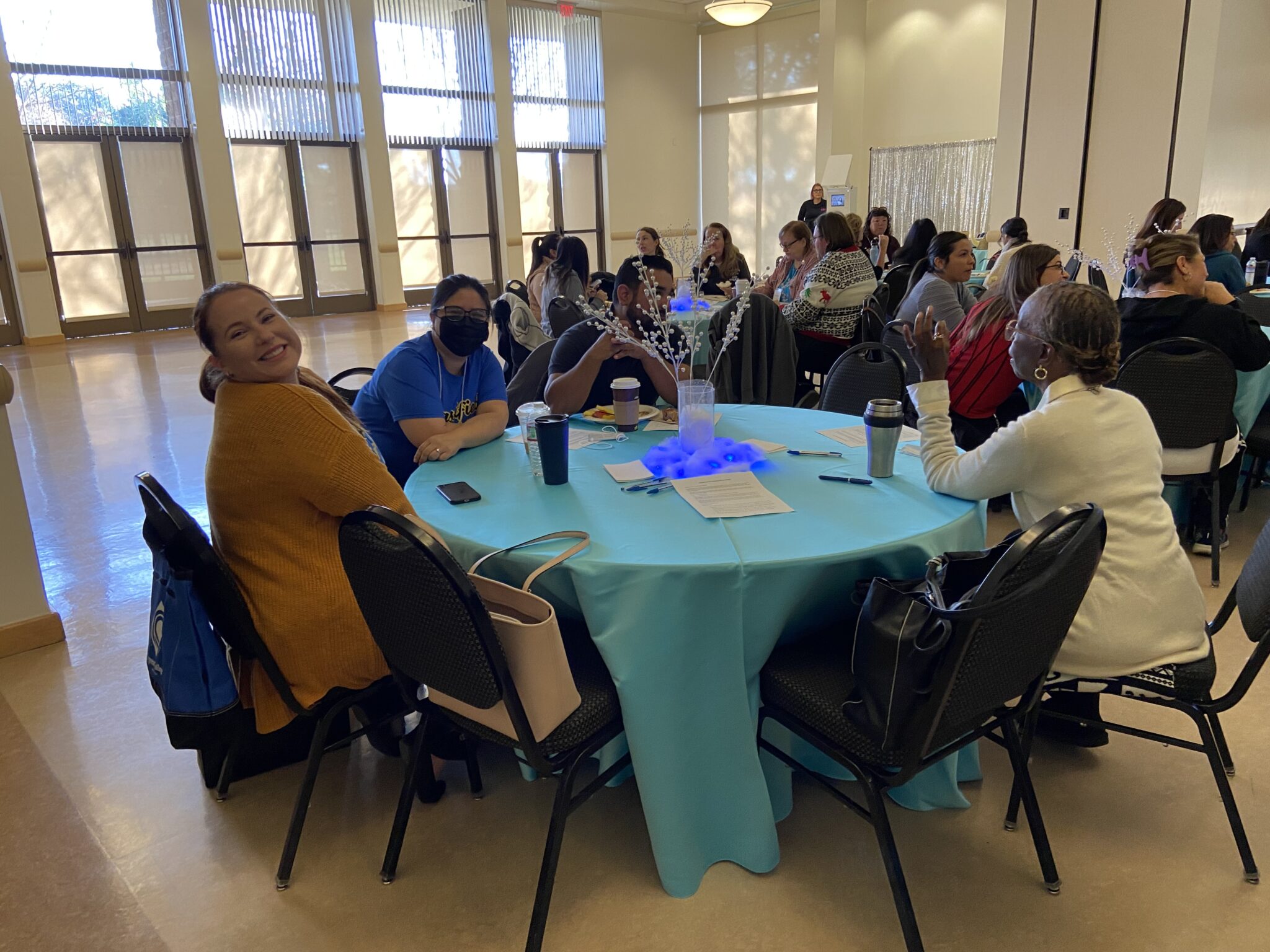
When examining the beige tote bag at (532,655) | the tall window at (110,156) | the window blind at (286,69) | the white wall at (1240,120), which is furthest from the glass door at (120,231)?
the beige tote bag at (532,655)

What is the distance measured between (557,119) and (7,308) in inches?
336

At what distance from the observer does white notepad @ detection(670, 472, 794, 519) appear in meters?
1.93

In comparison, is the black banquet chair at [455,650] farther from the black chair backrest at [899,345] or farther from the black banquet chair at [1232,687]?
the black chair backrest at [899,345]

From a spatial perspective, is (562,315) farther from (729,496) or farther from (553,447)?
(729,496)

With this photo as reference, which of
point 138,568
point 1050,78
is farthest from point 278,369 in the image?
point 1050,78

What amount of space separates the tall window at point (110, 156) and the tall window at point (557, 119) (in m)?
5.13

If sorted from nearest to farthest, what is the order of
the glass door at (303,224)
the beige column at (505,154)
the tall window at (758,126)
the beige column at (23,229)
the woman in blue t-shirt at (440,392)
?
the woman in blue t-shirt at (440,392), the beige column at (23,229), the glass door at (303,224), the beige column at (505,154), the tall window at (758,126)

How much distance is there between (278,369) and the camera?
199 centimetres

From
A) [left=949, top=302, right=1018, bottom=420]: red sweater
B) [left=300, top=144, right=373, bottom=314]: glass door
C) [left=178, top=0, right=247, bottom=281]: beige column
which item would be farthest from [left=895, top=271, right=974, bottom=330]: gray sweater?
[left=300, top=144, right=373, bottom=314]: glass door

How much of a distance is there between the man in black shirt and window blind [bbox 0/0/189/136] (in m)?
10.7

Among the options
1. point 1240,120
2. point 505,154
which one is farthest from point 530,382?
point 505,154

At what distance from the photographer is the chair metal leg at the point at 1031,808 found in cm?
179

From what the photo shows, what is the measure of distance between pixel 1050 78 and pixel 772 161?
6776mm

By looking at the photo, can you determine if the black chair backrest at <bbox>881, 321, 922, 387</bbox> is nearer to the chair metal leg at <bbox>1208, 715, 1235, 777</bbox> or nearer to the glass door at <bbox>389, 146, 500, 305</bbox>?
the chair metal leg at <bbox>1208, 715, 1235, 777</bbox>
